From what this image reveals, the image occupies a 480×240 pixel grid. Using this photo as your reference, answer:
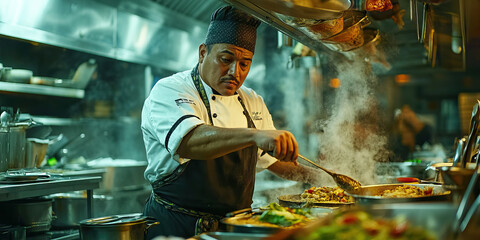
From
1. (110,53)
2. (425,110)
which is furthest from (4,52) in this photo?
(425,110)

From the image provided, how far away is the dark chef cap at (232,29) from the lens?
2516mm

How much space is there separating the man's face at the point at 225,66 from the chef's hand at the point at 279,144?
67 centimetres

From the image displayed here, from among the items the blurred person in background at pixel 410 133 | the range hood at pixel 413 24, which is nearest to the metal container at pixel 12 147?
the range hood at pixel 413 24

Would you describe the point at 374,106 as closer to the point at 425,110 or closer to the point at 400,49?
the point at 400,49

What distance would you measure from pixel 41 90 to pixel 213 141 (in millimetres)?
3488

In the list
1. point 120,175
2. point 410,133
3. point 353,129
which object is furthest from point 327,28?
point 410,133

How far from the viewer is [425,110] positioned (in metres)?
11.8

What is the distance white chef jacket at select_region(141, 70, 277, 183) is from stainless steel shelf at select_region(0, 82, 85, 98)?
263 centimetres

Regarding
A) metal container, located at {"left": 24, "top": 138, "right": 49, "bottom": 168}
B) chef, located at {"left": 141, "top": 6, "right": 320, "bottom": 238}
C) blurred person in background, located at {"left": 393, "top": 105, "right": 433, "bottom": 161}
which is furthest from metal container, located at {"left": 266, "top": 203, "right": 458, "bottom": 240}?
blurred person in background, located at {"left": 393, "top": 105, "right": 433, "bottom": 161}

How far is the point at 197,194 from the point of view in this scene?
235 cm

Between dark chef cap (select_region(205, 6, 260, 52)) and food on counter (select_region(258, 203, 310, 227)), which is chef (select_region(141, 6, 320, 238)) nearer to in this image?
dark chef cap (select_region(205, 6, 260, 52))

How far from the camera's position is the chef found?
2.15m

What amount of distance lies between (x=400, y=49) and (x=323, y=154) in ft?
6.92

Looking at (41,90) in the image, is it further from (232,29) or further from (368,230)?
(368,230)
